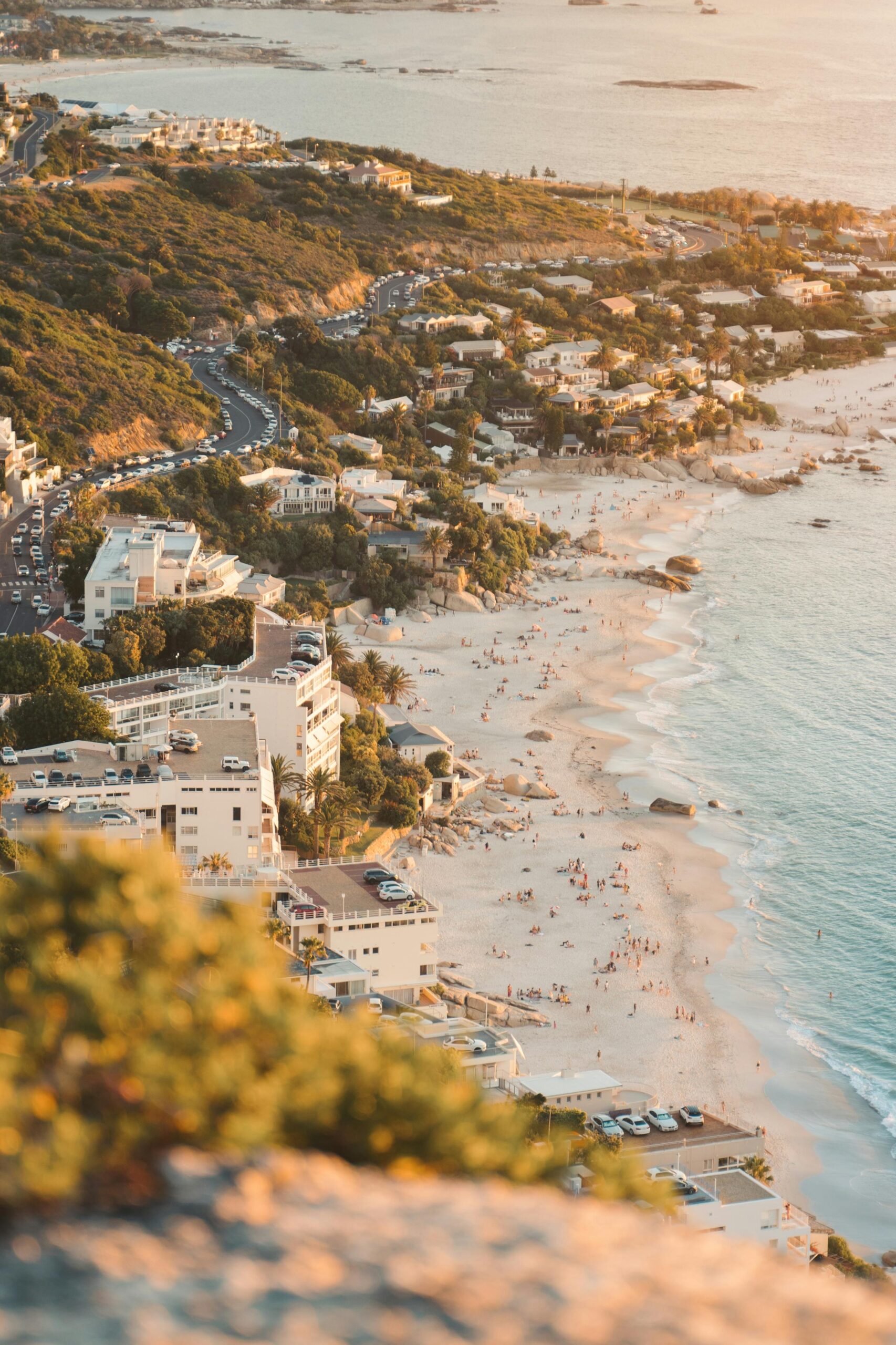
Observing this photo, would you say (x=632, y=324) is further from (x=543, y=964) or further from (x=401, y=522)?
(x=543, y=964)

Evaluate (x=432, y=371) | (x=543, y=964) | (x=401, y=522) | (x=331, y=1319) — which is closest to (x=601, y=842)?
(x=543, y=964)

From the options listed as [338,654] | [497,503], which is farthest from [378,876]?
[497,503]

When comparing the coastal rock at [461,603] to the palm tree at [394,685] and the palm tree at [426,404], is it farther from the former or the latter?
the palm tree at [426,404]

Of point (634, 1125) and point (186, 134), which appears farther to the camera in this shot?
point (186, 134)

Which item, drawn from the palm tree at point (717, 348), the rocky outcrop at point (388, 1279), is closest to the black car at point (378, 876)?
the rocky outcrop at point (388, 1279)

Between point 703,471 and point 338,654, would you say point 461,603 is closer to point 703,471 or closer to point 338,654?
point 338,654

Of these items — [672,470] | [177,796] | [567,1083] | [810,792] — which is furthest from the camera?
[672,470]

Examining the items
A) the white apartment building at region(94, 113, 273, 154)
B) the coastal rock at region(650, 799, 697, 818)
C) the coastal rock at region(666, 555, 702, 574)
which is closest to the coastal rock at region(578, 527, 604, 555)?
the coastal rock at region(666, 555, 702, 574)
